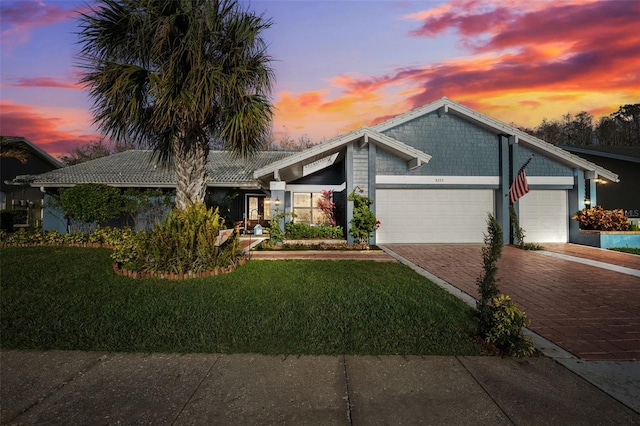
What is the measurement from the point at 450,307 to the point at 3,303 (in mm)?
7071

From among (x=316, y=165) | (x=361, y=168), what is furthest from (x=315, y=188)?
(x=361, y=168)

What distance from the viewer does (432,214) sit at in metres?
13.3

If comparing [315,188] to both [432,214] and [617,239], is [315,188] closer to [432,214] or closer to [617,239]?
[432,214]

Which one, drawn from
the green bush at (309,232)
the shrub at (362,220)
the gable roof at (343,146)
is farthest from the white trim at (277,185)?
the shrub at (362,220)

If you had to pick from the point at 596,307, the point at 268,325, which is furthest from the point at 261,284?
the point at 596,307

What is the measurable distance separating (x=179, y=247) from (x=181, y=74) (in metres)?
4.33

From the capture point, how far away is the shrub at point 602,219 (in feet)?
38.3

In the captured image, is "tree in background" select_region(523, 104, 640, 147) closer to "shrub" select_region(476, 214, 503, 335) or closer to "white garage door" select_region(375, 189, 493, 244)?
"white garage door" select_region(375, 189, 493, 244)

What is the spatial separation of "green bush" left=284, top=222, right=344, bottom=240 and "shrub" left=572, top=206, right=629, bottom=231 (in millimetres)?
9751

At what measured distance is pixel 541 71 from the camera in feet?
47.6

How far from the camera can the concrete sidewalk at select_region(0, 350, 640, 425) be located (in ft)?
7.77

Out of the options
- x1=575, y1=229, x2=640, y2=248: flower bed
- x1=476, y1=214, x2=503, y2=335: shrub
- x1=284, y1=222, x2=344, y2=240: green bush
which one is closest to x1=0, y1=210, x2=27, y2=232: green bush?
x1=284, y1=222, x2=344, y2=240: green bush

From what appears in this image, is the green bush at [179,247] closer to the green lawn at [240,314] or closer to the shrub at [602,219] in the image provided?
the green lawn at [240,314]

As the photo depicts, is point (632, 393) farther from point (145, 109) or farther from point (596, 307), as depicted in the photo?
point (145, 109)
